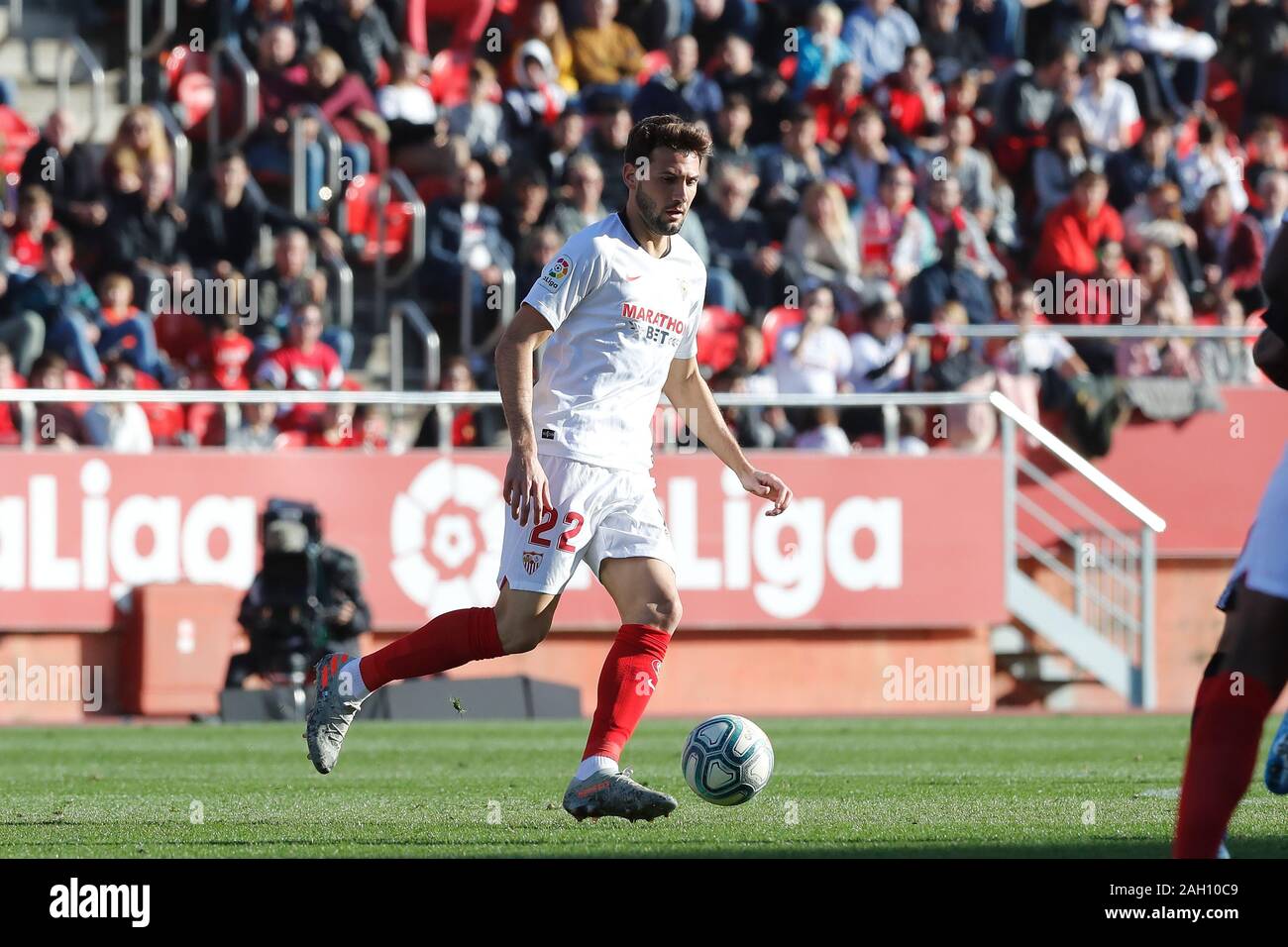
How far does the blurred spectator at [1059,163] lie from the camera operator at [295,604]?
7878mm

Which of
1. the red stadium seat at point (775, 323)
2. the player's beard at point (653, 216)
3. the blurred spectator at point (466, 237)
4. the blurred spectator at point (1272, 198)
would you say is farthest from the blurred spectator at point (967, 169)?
the player's beard at point (653, 216)

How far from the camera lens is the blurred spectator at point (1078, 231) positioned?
18547 mm

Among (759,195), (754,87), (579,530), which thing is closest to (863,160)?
(759,195)

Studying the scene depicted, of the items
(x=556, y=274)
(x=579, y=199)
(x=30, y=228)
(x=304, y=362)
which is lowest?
(x=556, y=274)

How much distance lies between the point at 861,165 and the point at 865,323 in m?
2.21

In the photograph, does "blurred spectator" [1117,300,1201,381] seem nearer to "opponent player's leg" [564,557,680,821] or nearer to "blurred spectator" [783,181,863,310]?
"blurred spectator" [783,181,863,310]

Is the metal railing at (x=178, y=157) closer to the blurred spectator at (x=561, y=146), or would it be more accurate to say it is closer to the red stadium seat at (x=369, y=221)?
the red stadium seat at (x=369, y=221)

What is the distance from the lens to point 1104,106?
20359mm

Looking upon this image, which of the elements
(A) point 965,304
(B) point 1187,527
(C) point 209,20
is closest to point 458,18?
(C) point 209,20

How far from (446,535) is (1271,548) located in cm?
1024

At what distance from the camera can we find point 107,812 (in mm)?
8086

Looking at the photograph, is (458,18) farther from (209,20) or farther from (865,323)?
(865,323)

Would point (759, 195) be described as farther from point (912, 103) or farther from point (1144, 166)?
point (1144, 166)

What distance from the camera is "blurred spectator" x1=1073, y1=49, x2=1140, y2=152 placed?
20281 millimetres
